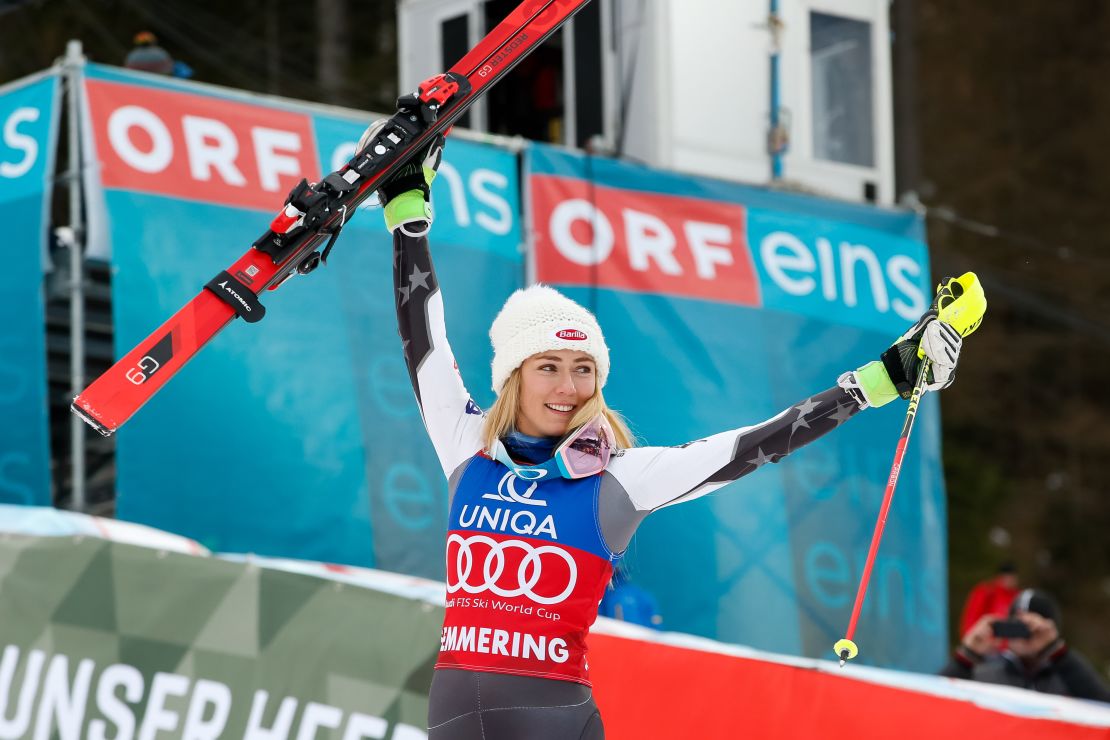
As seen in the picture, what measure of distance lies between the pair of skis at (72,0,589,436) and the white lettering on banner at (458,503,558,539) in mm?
A: 771

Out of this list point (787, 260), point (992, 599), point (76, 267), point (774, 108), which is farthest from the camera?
point (992, 599)

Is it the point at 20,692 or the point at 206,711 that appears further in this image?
the point at 20,692

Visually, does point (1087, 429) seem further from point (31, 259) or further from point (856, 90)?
point (31, 259)

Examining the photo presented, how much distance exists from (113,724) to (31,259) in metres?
2.04

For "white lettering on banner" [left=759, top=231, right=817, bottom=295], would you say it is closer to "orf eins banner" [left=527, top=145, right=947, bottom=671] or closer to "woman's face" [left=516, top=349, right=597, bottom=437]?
"orf eins banner" [left=527, top=145, right=947, bottom=671]

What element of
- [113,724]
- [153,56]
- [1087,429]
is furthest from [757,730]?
[1087,429]

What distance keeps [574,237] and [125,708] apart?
3.04 m

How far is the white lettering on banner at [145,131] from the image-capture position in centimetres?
631

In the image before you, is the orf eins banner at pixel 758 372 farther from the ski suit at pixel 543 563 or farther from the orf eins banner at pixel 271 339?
the ski suit at pixel 543 563

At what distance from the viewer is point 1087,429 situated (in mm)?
20453

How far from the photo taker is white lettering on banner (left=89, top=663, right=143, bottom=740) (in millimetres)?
5109

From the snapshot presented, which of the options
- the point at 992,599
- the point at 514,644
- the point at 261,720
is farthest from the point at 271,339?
the point at 992,599

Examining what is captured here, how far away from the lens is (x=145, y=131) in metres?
6.38

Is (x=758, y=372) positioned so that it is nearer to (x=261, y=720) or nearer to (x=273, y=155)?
(x=273, y=155)
